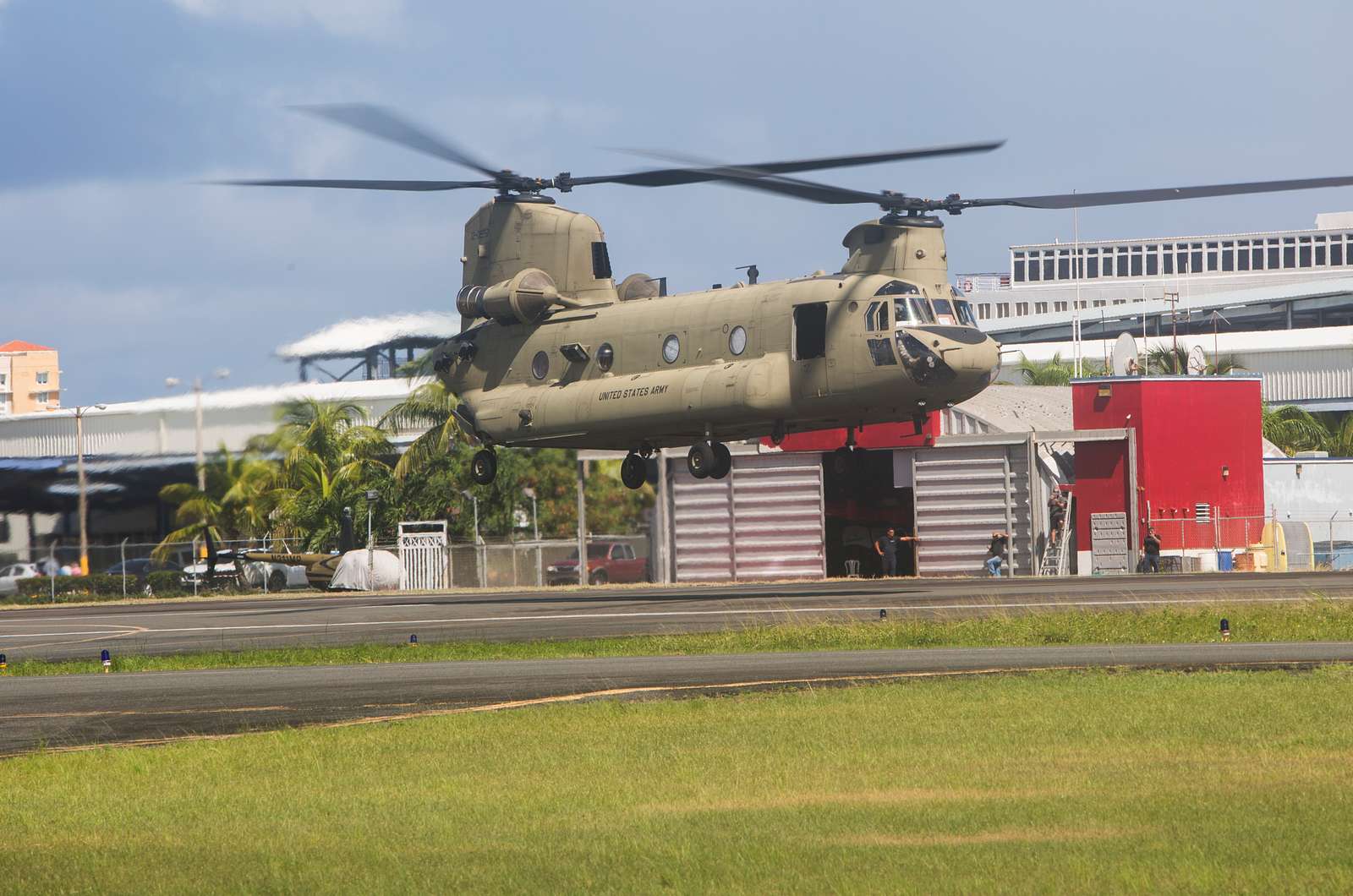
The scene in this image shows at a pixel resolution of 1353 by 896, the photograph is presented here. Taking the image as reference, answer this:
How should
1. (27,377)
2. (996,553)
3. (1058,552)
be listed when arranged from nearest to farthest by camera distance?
1. (996,553)
2. (1058,552)
3. (27,377)

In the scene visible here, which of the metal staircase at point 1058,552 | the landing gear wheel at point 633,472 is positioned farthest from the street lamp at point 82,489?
the metal staircase at point 1058,552

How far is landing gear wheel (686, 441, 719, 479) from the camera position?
37500 millimetres

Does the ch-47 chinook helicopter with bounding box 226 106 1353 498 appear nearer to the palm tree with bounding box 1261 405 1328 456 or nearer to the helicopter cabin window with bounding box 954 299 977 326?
the helicopter cabin window with bounding box 954 299 977 326

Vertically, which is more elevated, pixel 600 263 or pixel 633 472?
pixel 600 263

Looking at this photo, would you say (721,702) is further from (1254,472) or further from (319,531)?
(319,531)

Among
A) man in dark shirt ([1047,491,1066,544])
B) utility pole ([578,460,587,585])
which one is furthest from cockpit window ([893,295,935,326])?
utility pole ([578,460,587,585])

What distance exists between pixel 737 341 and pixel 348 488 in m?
33.1

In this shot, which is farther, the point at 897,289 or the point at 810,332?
the point at 810,332

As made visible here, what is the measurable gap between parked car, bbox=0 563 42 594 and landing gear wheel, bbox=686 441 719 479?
30.3 metres

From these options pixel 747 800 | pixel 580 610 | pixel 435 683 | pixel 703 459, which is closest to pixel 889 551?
pixel 703 459

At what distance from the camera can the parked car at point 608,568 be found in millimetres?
63938

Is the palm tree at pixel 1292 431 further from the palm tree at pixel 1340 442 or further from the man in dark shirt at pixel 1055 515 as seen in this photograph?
the man in dark shirt at pixel 1055 515

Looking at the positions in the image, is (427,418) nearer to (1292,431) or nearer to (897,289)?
(897,289)

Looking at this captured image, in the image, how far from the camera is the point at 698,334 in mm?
35375
